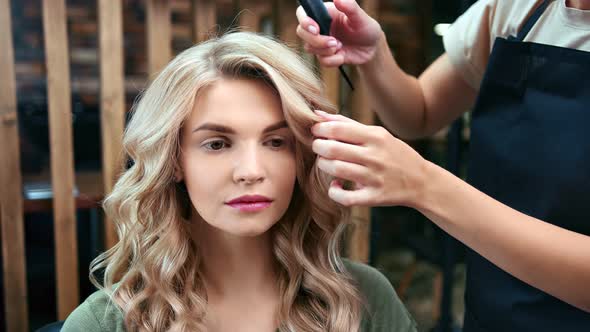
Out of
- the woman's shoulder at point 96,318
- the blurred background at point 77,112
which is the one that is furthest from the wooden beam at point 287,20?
the woman's shoulder at point 96,318

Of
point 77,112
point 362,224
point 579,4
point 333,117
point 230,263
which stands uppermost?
point 579,4

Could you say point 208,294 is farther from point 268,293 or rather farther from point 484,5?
point 484,5

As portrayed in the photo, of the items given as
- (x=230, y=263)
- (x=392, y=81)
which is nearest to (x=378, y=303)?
(x=230, y=263)

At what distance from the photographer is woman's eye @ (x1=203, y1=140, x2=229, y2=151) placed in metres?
1.06

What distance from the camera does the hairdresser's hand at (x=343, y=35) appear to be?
3.61 ft

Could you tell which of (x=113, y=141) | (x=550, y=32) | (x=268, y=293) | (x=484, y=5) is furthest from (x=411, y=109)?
(x=113, y=141)

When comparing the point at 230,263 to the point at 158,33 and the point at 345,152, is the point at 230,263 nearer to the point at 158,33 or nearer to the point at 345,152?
the point at 345,152

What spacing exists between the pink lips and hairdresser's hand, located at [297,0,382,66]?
0.33 m

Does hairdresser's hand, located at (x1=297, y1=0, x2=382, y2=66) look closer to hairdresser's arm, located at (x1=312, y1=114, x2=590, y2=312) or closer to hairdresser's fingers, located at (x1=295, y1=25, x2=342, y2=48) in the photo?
hairdresser's fingers, located at (x1=295, y1=25, x2=342, y2=48)

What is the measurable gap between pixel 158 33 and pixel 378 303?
4.20 ft

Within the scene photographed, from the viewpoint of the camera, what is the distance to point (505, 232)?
0.88 meters

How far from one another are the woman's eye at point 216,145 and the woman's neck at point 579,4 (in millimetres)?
730

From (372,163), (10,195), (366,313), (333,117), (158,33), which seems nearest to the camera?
(372,163)

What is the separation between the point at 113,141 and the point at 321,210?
103 cm
